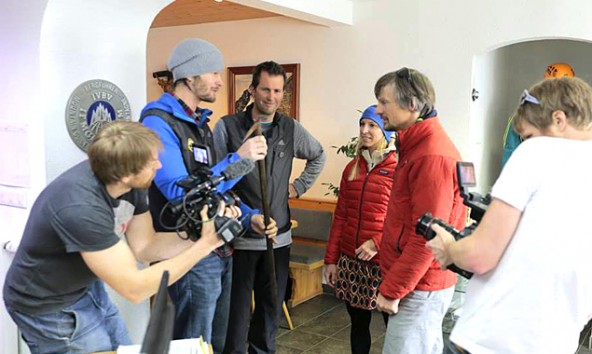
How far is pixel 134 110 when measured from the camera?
2.50 metres

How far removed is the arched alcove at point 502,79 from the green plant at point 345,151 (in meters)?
0.97

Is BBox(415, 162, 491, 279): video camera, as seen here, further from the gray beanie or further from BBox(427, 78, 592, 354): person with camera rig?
the gray beanie

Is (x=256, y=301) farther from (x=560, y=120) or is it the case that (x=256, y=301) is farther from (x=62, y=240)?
(x=560, y=120)

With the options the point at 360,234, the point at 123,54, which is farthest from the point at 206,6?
the point at 360,234

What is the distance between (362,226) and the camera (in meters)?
2.50

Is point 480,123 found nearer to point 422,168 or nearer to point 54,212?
point 422,168

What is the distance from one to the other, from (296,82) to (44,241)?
11.8 ft

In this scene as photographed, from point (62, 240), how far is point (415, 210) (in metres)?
1.11

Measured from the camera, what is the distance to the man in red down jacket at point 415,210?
174 centimetres

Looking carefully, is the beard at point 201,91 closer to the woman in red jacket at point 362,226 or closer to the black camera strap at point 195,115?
the black camera strap at point 195,115

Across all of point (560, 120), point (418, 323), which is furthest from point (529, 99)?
point (418, 323)

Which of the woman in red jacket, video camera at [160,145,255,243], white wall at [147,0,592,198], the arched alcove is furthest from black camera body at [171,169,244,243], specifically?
the arched alcove

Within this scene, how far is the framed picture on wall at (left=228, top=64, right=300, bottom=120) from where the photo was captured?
4.79 meters

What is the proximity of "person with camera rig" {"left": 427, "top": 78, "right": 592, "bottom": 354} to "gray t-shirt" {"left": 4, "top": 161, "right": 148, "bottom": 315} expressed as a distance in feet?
3.16
